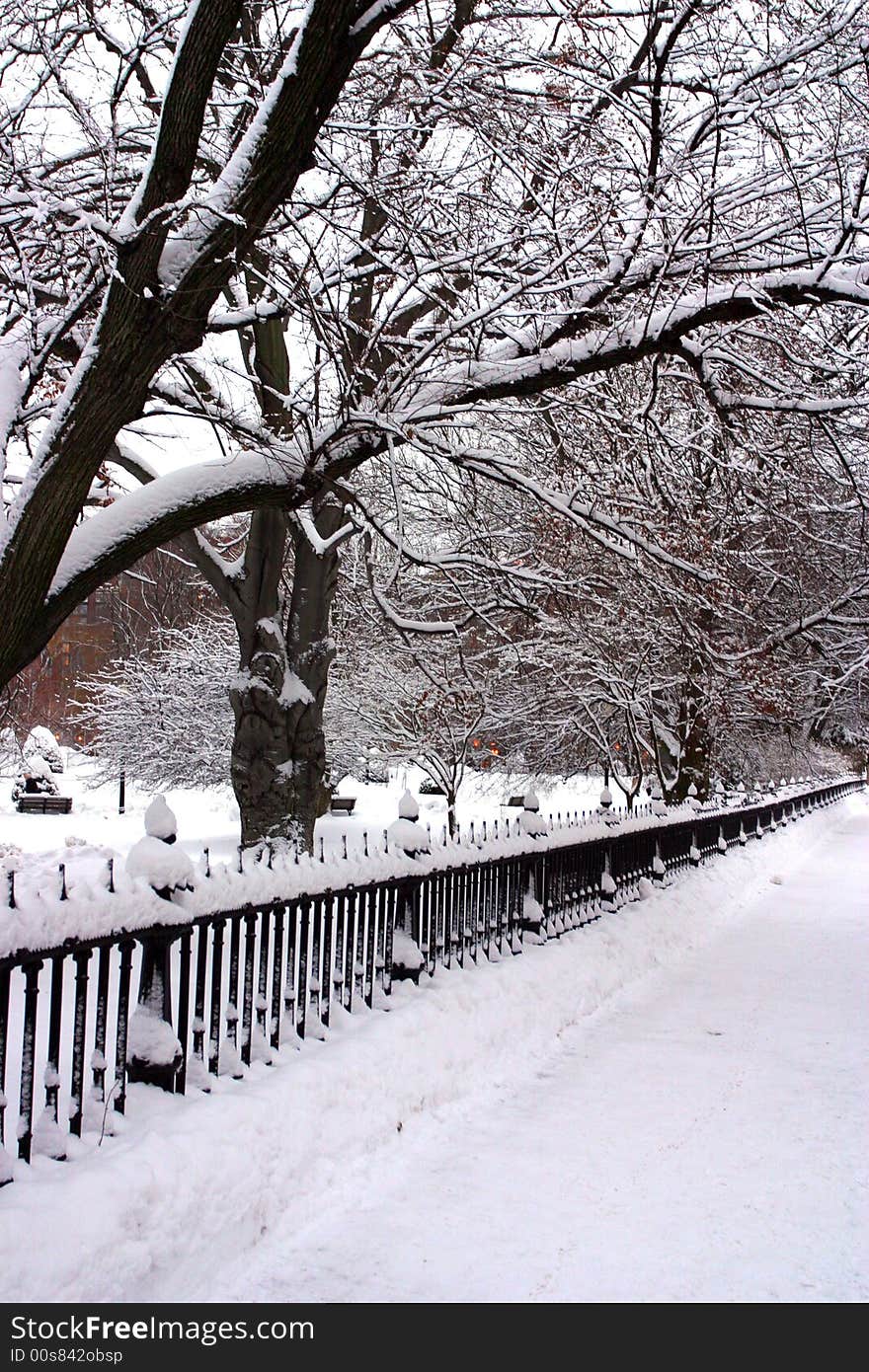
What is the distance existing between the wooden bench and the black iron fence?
94.6 feet

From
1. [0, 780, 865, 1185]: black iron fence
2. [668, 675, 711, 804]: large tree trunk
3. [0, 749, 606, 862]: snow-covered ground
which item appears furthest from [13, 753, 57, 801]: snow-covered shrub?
[0, 780, 865, 1185]: black iron fence

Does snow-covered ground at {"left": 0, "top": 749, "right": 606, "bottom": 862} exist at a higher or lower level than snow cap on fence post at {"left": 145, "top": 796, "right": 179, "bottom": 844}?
lower

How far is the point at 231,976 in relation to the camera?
17.0 ft

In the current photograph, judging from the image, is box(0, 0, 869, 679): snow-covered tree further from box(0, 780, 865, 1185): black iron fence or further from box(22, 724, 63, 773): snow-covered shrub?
box(22, 724, 63, 773): snow-covered shrub

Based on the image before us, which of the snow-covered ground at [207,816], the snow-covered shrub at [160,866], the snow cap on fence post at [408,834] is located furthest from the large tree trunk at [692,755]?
the snow-covered shrub at [160,866]

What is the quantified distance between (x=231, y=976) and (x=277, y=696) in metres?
7.56

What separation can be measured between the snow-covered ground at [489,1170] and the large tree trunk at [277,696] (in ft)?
14.4

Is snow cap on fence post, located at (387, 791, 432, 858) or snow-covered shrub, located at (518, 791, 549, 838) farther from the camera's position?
snow-covered shrub, located at (518, 791, 549, 838)

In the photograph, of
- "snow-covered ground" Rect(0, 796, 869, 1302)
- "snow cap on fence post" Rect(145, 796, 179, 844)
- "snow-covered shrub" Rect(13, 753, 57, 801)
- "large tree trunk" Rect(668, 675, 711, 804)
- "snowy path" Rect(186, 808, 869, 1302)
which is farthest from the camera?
"snow-covered shrub" Rect(13, 753, 57, 801)

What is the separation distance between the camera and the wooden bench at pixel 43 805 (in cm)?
3612

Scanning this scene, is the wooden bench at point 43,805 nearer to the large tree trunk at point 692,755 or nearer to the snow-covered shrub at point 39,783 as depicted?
the snow-covered shrub at point 39,783

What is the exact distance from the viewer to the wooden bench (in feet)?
119

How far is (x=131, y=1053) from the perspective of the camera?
4.67m
